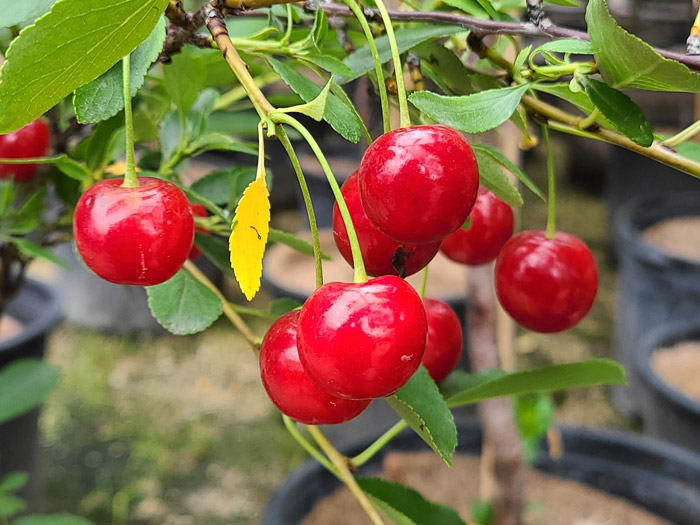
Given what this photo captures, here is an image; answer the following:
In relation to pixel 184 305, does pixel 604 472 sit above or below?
below

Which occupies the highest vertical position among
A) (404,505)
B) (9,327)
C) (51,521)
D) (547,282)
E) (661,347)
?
(547,282)

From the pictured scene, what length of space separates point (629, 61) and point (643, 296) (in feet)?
4.77

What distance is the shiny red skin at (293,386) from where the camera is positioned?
0.34 metres

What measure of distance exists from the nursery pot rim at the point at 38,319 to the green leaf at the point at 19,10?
0.86m

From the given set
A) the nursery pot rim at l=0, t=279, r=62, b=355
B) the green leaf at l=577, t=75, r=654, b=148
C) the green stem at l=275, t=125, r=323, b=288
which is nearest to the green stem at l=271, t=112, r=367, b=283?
the green stem at l=275, t=125, r=323, b=288

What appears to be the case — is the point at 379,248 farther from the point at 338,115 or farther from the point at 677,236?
the point at 677,236

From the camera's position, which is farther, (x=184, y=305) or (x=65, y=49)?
(x=184, y=305)

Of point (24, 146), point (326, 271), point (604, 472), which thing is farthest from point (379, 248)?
point (326, 271)

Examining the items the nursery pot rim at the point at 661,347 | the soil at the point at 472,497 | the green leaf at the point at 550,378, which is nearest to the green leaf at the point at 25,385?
the soil at the point at 472,497

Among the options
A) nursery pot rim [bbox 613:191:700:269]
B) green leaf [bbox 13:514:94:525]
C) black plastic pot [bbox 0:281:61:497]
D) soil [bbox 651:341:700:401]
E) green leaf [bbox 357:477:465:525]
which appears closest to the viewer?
green leaf [bbox 357:477:465:525]

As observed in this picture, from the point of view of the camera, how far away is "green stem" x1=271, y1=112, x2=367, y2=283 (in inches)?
10.8

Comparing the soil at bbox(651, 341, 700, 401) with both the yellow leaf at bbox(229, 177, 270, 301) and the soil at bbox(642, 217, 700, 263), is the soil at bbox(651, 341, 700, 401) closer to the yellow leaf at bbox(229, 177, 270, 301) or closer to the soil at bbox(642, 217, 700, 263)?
the soil at bbox(642, 217, 700, 263)

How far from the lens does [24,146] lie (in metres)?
0.56

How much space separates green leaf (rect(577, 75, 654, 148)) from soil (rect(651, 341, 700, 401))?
3.50 feet
